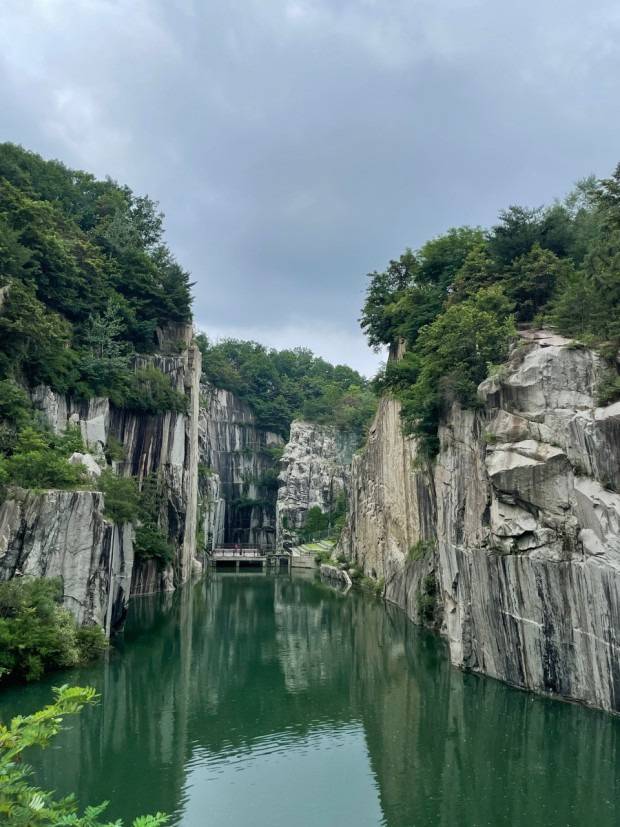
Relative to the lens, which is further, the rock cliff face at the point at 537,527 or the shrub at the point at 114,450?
the shrub at the point at 114,450

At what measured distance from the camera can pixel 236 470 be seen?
60500mm

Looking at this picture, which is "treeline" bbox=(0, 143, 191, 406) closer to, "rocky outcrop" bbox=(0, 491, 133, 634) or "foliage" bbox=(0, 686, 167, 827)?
"rocky outcrop" bbox=(0, 491, 133, 634)

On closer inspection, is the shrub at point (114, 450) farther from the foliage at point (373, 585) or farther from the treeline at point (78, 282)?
the foliage at point (373, 585)

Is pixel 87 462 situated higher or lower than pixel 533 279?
lower

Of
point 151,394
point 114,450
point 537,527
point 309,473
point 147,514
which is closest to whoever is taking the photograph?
point 537,527

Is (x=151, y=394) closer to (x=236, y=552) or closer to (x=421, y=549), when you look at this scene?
(x=421, y=549)

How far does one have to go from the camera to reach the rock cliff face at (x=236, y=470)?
2293 inches

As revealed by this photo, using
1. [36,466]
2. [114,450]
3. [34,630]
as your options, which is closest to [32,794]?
[34,630]

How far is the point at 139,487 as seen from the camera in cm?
3158

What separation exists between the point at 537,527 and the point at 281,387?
54.6 meters

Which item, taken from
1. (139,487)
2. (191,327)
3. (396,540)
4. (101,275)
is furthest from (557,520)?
(191,327)

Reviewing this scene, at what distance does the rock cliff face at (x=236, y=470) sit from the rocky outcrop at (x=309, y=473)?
12.1 feet

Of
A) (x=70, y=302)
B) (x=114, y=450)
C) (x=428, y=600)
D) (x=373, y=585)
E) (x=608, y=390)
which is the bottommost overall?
(x=428, y=600)

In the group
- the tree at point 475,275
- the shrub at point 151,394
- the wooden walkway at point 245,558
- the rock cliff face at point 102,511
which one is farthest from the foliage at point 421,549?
the wooden walkway at point 245,558
